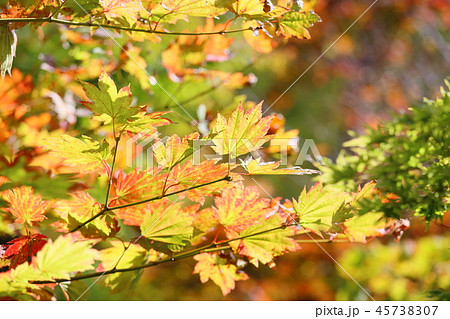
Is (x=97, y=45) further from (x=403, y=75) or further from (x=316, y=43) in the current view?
(x=403, y=75)

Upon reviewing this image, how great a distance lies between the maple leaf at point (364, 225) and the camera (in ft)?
2.40

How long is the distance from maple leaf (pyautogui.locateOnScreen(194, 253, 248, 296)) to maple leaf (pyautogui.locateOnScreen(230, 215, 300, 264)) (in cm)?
7

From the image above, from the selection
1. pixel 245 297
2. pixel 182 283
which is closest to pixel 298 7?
pixel 182 283

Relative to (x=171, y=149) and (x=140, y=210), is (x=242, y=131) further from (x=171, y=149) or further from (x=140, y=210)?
(x=140, y=210)

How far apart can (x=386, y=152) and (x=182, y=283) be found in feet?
8.77

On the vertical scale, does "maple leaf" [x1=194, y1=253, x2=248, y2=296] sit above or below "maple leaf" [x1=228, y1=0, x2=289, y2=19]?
below

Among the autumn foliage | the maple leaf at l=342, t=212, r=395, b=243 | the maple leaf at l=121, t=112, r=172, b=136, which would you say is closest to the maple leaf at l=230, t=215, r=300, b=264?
the autumn foliage

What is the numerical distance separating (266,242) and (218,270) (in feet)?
0.40

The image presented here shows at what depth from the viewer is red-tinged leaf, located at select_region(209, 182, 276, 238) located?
26.7 inches

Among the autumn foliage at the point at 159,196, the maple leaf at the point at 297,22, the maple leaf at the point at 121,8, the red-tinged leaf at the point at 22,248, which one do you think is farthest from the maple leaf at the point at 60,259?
the maple leaf at the point at 297,22

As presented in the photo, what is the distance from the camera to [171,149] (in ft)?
1.95

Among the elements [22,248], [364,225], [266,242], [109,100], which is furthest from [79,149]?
[364,225]

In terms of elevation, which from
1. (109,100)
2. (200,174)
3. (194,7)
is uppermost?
(194,7)

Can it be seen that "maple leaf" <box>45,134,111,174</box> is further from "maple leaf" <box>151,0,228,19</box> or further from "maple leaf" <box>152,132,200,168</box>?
"maple leaf" <box>151,0,228,19</box>
